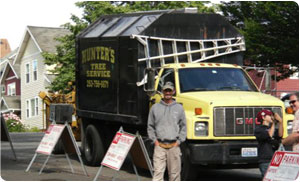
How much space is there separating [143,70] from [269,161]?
A: 5031 millimetres

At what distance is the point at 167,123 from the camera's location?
11.6 meters

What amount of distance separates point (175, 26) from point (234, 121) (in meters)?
3.16

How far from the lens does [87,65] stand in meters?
17.8

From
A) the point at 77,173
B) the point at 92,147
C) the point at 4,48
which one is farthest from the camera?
the point at 4,48

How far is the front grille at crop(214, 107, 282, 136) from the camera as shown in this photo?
1334 centimetres

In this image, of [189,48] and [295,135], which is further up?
[189,48]

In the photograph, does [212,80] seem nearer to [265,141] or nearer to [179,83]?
[179,83]

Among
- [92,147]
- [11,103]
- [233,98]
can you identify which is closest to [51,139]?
[92,147]

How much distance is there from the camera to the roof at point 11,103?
64875 millimetres

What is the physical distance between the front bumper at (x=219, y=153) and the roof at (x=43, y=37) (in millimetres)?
43433

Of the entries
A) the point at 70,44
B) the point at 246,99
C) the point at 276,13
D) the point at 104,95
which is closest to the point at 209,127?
the point at 246,99

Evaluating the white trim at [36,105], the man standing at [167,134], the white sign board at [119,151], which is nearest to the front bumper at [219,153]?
the white sign board at [119,151]

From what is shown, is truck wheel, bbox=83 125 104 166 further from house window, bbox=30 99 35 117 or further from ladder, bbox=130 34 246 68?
house window, bbox=30 99 35 117

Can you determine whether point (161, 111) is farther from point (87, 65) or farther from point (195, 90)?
point (87, 65)
